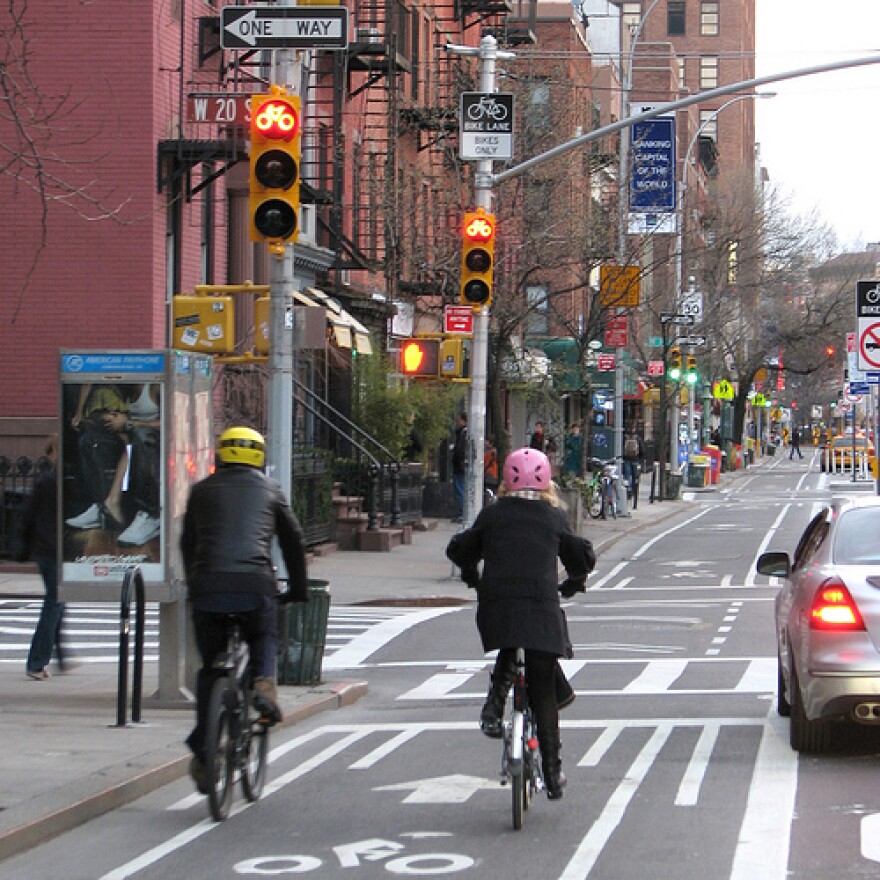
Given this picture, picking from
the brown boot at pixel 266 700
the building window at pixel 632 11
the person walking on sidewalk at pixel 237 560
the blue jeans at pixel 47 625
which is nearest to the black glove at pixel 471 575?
the person walking on sidewalk at pixel 237 560

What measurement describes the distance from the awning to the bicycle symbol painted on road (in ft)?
20.6

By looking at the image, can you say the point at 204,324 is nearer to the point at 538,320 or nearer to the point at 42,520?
the point at 42,520

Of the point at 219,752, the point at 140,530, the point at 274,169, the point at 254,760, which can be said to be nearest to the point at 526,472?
the point at 219,752

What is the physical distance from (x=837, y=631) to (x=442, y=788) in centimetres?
246

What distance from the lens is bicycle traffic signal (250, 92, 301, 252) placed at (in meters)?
13.4

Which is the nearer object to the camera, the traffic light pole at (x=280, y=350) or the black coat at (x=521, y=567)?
the black coat at (x=521, y=567)

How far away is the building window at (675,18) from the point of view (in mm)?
123062

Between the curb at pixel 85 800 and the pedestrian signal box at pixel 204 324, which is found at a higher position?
the pedestrian signal box at pixel 204 324

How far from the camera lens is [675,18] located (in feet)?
405

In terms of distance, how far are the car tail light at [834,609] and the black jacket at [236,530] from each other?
3094 millimetres

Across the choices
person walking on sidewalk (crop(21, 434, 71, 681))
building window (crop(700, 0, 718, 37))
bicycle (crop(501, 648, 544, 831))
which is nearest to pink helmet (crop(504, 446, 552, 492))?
bicycle (crop(501, 648, 544, 831))

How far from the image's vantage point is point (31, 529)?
47.6 feet

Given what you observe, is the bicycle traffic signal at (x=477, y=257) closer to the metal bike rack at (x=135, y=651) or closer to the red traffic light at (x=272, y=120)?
the red traffic light at (x=272, y=120)

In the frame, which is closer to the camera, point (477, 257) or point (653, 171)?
point (477, 257)
